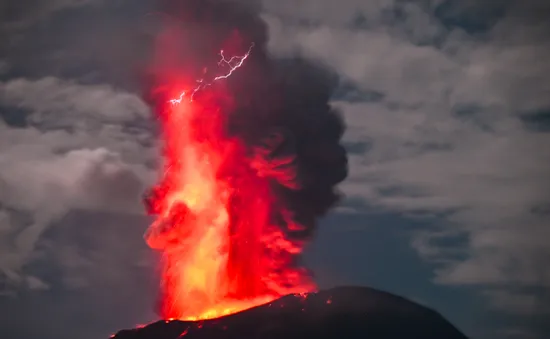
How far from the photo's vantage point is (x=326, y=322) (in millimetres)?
89000

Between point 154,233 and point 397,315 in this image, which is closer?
point 154,233

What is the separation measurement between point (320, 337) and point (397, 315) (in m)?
15.2

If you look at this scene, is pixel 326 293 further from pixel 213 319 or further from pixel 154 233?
pixel 154 233

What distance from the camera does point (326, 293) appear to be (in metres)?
95.3

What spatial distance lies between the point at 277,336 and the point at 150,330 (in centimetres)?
1503

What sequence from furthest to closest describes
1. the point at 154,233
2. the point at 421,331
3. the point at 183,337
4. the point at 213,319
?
1. the point at 421,331
2. the point at 183,337
3. the point at 213,319
4. the point at 154,233

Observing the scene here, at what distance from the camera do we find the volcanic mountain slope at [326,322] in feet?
246

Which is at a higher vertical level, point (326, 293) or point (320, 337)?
point (326, 293)

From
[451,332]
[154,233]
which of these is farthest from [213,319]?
[451,332]

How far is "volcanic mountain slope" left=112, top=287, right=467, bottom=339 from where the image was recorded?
Answer: 246 ft

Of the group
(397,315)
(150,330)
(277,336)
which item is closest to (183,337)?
(150,330)

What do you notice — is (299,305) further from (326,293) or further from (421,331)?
(421,331)

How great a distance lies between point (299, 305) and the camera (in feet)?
284

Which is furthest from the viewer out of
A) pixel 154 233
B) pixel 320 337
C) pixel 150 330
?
pixel 320 337
